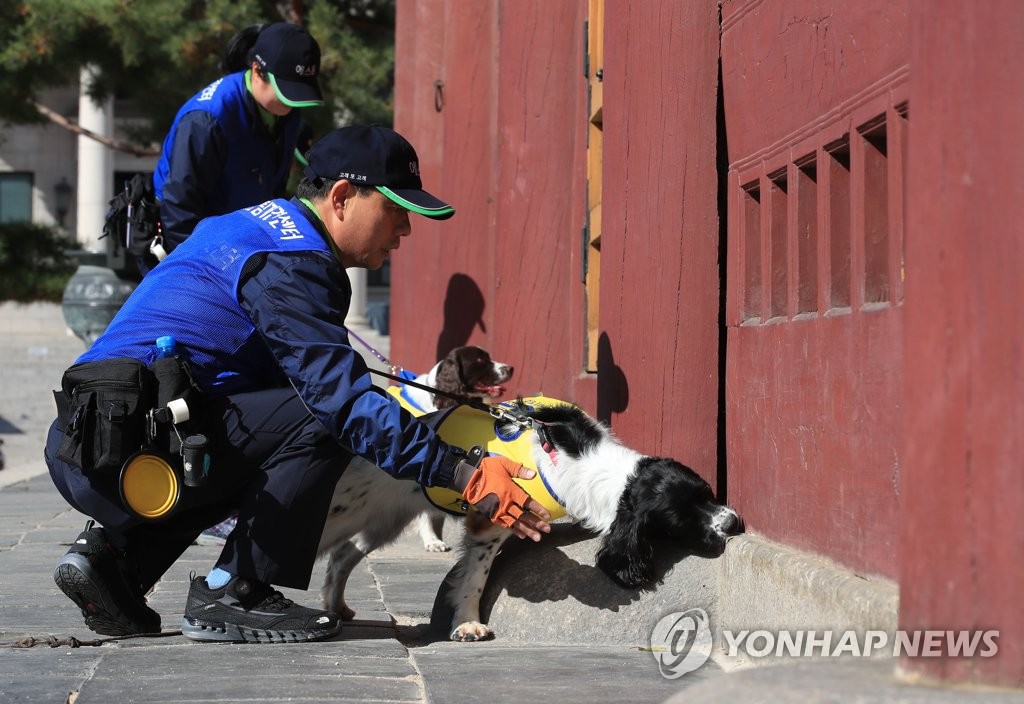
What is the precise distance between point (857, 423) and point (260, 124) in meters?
3.02

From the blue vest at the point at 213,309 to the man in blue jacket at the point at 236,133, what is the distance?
1487mm

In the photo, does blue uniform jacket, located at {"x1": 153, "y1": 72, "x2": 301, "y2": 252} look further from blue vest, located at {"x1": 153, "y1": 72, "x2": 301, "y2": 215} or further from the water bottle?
the water bottle

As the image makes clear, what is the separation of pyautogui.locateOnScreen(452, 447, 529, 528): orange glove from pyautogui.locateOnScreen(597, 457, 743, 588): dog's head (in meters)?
0.45

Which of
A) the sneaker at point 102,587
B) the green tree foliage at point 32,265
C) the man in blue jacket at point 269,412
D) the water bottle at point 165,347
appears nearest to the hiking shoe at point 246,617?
the man in blue jacket at point 269,412

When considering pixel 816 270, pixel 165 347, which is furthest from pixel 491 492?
pixel 816 270

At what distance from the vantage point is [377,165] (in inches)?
143

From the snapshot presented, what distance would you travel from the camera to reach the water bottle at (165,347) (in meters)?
3.49

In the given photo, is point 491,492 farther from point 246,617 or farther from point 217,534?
point 217,534

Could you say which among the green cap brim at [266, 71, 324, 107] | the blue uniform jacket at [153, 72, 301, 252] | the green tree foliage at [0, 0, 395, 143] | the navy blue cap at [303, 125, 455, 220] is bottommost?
the navy blue cap at [303, 125, 455, 220]

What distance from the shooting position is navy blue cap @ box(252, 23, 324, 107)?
16.6ft

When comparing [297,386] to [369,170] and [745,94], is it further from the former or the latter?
[745,94]

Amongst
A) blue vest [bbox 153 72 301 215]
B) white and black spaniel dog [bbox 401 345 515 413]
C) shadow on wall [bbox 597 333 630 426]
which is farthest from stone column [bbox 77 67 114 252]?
shadow on wall [bbox 597 333 630 426]

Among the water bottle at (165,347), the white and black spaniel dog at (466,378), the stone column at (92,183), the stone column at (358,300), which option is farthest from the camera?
the stone column at (92,183)

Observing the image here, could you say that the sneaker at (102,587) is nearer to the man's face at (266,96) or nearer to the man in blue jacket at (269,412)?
the man in blue jacket at (269,412)
